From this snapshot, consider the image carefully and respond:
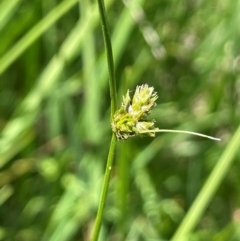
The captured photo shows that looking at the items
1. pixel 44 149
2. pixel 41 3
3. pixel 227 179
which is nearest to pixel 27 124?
pixel 44 149

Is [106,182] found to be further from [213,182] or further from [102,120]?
[102,120]

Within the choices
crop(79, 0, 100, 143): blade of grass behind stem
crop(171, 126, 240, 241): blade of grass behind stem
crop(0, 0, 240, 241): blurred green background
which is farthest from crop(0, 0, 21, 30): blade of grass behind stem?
crop(171, 126, 240, 241): blade of grass behind stem

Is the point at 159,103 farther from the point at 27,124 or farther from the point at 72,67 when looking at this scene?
the point at 27,124

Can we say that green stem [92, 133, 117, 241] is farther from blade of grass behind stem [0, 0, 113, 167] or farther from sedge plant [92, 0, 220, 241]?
blade of grass behind stem [0, 0, 113, 167]

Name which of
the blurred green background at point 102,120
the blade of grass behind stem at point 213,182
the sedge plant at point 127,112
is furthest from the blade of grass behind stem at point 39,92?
the sedge plant at point 127,112

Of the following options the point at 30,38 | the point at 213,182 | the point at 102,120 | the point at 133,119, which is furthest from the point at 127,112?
the point at 102,120
